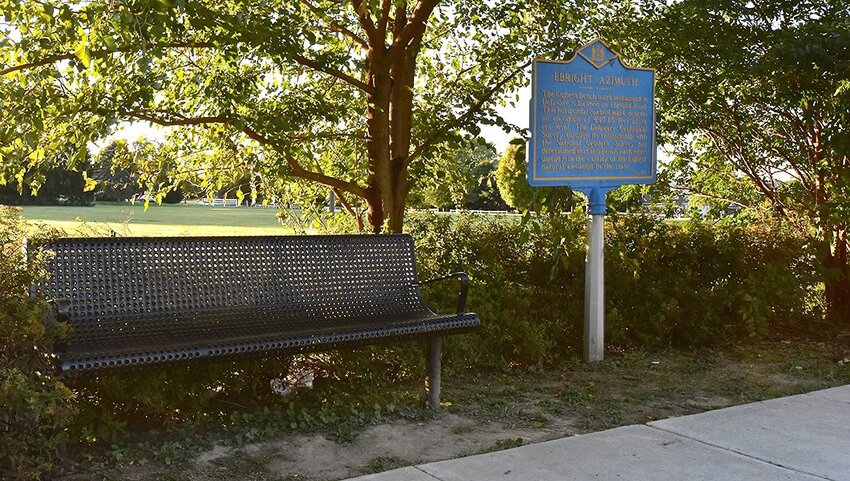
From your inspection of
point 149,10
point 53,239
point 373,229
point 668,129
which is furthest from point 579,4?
point 53,239

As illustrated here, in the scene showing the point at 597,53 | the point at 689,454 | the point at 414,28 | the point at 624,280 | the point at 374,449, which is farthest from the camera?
the point at 414,28

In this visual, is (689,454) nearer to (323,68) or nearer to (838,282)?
(323,68)

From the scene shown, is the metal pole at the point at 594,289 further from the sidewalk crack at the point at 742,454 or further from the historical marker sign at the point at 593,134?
the sidewalk crack at the point at 742,454

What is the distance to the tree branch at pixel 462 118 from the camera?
807cm

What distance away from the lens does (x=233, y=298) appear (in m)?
4.76

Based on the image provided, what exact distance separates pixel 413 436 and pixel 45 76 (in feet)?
12.8

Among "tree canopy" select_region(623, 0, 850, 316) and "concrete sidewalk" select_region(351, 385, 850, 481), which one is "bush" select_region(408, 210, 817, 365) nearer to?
"tree canopy" select_region(623, 0, 850, 316)

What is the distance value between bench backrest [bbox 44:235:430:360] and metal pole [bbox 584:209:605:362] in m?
1.63

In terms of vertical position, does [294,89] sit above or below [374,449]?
above

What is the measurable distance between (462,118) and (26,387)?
17.8 ft

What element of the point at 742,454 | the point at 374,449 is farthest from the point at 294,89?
the point at 742,454

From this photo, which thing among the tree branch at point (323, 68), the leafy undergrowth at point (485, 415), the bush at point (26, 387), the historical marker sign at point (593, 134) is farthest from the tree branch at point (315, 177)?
the bush at point (26, 387)

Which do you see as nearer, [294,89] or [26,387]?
[26,387]

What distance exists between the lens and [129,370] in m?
3.73
